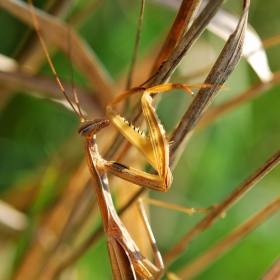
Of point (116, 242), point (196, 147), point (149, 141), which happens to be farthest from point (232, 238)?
point (196, 147)

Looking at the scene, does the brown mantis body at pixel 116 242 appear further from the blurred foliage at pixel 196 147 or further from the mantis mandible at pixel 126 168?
the blurred foliage at pixel 196 147

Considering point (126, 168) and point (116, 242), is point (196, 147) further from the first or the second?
point (126, 168)

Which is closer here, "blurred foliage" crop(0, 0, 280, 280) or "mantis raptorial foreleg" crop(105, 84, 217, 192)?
"mantis raptorial foreleg" crop(105, 84, 217, 192)

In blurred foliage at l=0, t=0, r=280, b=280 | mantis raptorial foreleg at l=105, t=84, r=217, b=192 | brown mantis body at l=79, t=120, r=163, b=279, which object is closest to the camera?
mantis raptorial foreleg at l=105, t=84, r=217, b=192

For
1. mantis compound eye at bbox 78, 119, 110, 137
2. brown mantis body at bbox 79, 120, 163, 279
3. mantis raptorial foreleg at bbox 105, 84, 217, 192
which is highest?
mantis raptorial foreleg at bbox 105, 84, 217, 192

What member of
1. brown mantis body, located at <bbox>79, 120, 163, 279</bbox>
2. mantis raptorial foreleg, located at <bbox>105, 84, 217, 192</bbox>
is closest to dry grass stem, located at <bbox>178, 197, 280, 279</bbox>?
brown mantis body, located at <bbox>79, 120, 163, 279</bbox>

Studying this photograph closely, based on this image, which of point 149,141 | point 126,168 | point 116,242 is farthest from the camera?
point 116,242

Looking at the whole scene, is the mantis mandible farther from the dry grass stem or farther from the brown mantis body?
the dry grass stem

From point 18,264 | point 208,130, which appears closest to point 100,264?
point 18,264
